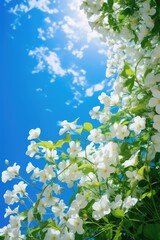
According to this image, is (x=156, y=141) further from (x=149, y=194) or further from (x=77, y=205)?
(x=77, y=205)

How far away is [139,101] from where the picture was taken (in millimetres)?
1824

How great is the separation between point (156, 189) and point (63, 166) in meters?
0.54

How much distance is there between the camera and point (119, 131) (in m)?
1.78

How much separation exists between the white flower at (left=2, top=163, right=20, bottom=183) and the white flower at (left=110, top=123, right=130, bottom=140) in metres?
0.67

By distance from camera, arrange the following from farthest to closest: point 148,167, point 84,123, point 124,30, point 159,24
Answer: point 124,30
point 84,123
point 159,24
point 148,167

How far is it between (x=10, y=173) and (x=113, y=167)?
0.74 m

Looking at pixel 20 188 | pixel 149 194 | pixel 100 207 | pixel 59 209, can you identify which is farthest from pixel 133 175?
pixel 20 188

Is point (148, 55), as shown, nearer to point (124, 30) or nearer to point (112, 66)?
point (124, 30)

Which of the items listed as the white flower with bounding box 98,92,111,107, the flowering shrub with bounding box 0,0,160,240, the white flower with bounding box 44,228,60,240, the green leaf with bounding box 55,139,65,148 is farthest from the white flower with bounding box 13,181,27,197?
the white flower with bounding box 98,92,111,107

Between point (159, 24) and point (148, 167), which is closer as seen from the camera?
point (148, 167)

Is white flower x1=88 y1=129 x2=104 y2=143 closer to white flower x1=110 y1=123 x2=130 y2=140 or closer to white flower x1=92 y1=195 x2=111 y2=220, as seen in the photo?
white flower x1=110 y1=123 x2=130 y2=140

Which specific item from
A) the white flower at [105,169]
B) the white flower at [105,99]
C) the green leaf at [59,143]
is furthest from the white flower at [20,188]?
the white flower at [105,99]

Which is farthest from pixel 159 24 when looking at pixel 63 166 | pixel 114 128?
pixel 63 166

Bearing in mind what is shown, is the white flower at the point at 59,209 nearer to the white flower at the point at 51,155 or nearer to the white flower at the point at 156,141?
the white flower at the point at 51,155
